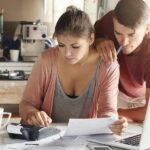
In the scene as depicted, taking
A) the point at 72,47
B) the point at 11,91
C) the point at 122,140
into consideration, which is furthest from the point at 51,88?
the point at 11,91

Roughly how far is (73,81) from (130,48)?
0.32 meters

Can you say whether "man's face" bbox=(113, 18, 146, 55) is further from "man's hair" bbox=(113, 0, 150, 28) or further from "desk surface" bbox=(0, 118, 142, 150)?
"desk surface" bbox=(0, 118, 142, 150)

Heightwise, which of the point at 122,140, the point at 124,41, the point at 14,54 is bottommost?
the point at 14,54

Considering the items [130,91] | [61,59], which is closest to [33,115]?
[61,59]

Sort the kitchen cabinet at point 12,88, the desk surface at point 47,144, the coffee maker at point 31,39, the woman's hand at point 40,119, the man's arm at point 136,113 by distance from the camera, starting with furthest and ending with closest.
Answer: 1. the coffee maker at point 31,39
2. the kitchen cabinet at point 12,88
3. the man's arm at point 136,113
4. the woman's hand at point 40,119
5. the desk surface at point 47,144

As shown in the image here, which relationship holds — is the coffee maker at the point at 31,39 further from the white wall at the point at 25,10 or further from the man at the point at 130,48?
the man at the point at 130,48

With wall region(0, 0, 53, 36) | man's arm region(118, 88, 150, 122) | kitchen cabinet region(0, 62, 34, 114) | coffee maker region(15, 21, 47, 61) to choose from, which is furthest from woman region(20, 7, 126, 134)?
wall region(0, 0, 53, 36)

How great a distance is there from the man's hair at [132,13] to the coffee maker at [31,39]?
1.91 metres

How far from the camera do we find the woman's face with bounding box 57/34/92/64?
151 cm

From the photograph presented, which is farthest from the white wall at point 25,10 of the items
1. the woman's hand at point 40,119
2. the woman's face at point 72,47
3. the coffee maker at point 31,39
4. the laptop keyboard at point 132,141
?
the laptop keyboard at point 132,141

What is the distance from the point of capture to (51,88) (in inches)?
63.0

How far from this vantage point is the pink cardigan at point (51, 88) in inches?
62.7

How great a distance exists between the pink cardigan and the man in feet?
0.30

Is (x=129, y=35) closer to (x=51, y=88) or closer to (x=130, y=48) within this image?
(x=130, y=48)
